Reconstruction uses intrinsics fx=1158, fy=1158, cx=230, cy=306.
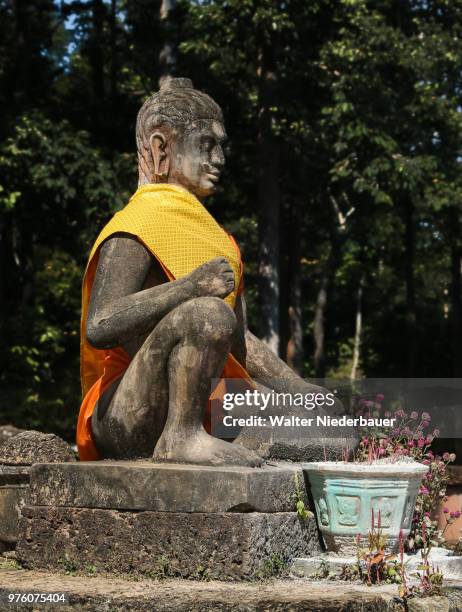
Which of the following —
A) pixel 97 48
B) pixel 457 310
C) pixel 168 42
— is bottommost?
pixel 457 310

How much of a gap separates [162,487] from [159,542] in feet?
0.74

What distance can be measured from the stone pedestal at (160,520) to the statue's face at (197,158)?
1557mm

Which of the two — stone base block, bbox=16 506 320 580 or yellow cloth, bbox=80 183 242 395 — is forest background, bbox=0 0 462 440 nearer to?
yellow cloth, bbox=80 183 242 395

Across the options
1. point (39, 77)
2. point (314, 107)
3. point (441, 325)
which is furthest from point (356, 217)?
point (441, 325)

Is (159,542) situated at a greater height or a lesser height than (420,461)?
lesser

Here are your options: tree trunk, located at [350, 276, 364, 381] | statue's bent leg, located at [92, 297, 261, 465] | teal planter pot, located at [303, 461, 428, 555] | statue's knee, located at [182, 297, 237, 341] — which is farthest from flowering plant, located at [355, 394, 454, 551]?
tree trunk, located at [350, 276, 364, 381]

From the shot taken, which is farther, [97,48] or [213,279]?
[97,48]

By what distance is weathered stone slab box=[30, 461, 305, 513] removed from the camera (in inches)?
189

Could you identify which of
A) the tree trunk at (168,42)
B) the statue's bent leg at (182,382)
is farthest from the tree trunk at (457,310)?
the statue's bent leg at (182,382)

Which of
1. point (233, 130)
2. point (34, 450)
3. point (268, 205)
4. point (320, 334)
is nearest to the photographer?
point (34, 450)

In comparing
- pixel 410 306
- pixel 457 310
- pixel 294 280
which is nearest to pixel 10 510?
pixel 294 280

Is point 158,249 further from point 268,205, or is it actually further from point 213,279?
point 268,205

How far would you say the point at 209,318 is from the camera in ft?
16.6

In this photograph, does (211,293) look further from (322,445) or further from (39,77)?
(39,77)
